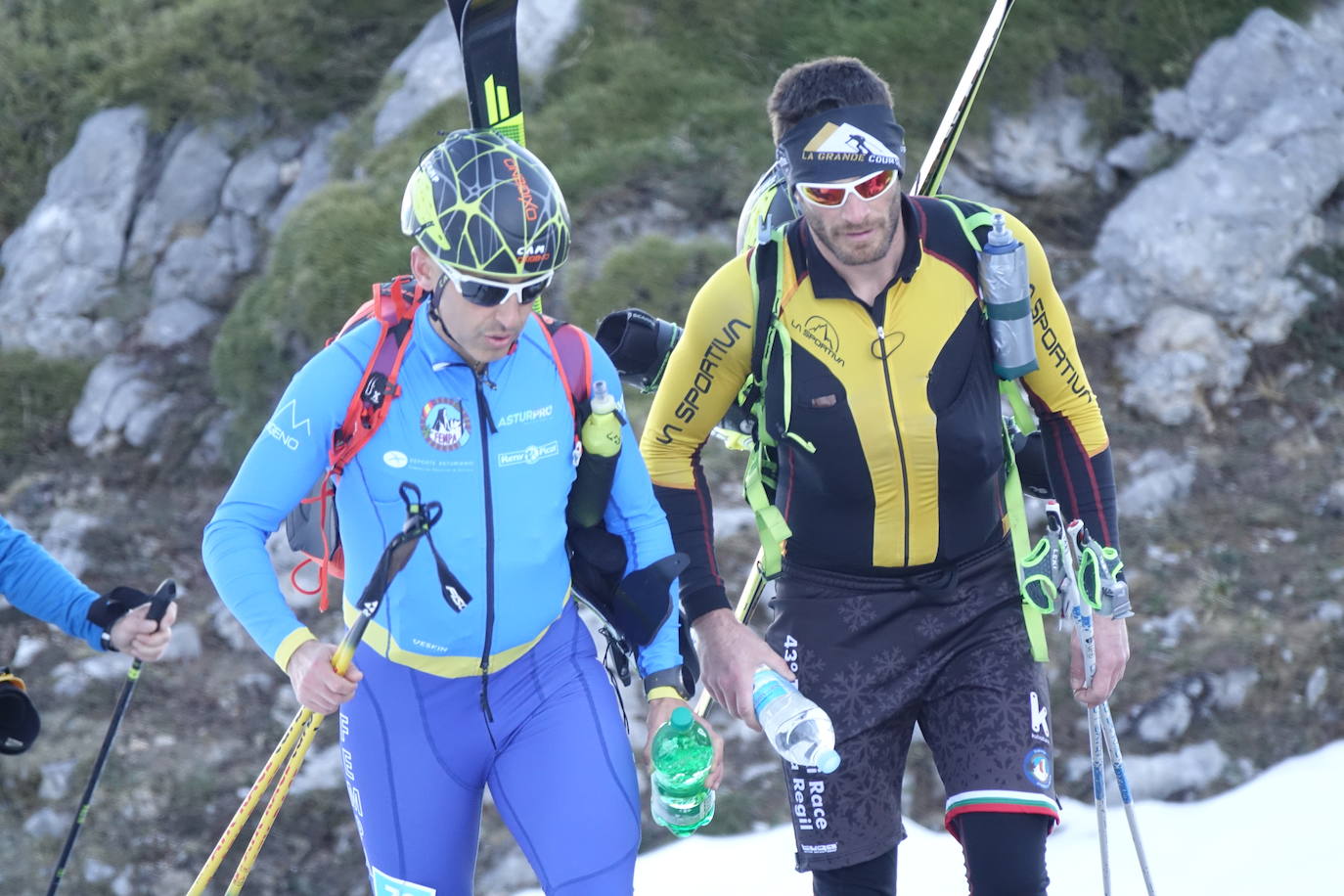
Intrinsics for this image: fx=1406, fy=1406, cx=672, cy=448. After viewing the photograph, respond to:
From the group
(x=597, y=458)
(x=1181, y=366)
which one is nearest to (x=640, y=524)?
(x=597, y=458)

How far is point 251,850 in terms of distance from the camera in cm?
Result: 481

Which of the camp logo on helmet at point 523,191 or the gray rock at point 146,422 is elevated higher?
the camp logo on helmet at point 523,191

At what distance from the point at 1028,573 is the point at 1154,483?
6.10 meters

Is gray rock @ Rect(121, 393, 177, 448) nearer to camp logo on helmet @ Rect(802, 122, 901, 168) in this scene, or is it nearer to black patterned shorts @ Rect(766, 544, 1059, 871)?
black patterned shorts @ Rect(766, 544, 1059, 871)

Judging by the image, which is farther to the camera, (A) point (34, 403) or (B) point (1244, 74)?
(A) point (34, 403)

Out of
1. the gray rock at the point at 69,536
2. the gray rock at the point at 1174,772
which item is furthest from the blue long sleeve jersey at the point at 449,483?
the gray rock at the point at 69,536

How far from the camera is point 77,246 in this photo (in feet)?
45.9

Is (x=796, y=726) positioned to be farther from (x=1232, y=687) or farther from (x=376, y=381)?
(x=1232, y=687)

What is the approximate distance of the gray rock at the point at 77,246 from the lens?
13.5 m

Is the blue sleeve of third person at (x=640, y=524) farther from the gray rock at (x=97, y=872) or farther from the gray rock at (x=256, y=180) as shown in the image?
the gray rock at (x=256, y=180)

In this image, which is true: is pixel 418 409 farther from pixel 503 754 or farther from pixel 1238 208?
pixel 1238 208

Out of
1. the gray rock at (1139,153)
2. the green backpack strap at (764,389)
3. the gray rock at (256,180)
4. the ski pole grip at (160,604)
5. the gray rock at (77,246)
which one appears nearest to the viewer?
the green backpack strap at (764,389)

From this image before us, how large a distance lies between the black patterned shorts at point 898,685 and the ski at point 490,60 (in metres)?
1.94

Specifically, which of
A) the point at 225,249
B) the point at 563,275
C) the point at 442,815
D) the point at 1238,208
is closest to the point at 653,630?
the point at 442,815
